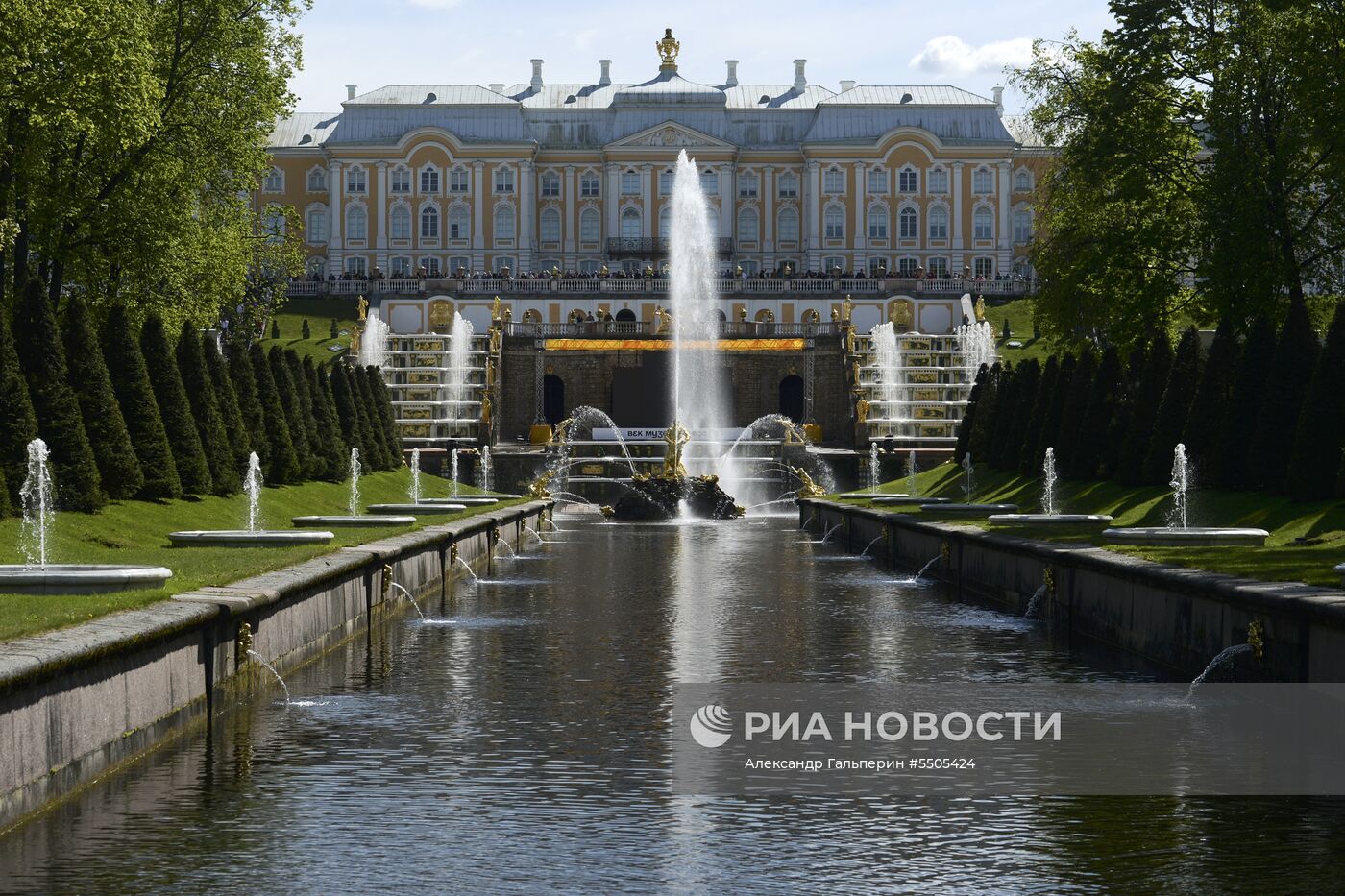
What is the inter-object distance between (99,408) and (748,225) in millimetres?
95594

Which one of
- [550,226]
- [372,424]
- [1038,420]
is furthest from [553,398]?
[1038,420]

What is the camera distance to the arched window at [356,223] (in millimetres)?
120375

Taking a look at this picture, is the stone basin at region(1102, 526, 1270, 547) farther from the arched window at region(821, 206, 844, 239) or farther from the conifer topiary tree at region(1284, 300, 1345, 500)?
the arched window at region(821, 206, 844, 239)

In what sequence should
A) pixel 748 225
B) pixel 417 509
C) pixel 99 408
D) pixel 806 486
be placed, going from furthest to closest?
1. pixel 748 225
2. pixel 806 486
3. pixel 417 509
4. pixel 99 408

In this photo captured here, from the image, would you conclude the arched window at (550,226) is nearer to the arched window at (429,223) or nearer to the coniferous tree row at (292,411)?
the arched window at (429,223)

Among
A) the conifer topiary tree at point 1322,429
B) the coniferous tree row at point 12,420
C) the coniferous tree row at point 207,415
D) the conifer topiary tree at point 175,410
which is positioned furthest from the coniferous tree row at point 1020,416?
the coniferous tree row at point 12,420

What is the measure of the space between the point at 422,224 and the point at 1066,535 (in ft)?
324

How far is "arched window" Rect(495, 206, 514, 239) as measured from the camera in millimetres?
121000

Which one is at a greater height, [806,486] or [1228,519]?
[1228,519]

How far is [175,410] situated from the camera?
31766 mm

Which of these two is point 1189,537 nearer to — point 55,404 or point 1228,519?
point 1228,519

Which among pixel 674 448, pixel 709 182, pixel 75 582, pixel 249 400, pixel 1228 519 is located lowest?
pixel 1228 519

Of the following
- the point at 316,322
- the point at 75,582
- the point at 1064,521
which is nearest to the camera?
the point at 75,582

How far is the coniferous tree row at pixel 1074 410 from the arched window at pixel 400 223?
85379mm
